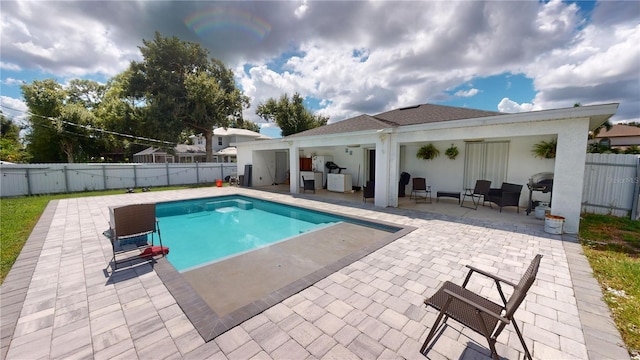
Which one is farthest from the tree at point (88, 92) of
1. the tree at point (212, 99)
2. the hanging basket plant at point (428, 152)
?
the hanging basket plant at point (428, 152)

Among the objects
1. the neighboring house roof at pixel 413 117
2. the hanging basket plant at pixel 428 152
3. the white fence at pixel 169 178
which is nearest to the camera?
the white fence at pixel 169 178

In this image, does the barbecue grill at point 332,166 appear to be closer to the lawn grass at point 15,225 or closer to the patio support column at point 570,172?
the patio support column at point 570,172

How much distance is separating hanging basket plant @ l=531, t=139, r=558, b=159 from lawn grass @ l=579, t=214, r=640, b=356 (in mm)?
2212

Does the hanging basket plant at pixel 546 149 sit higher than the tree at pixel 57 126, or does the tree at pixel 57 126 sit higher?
the tree at pixel 57 126

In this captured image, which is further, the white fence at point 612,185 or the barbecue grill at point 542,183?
the barbecue grill at point 542,183

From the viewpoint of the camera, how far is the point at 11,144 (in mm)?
30109

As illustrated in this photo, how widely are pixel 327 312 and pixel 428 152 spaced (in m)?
9.62

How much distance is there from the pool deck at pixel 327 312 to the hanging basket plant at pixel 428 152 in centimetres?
606

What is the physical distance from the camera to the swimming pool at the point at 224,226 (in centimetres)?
575

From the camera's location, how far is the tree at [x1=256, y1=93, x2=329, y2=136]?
1082 inches

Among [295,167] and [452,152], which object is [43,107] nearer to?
[295,167]

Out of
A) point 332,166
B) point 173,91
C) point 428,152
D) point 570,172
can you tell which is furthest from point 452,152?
point 173,91

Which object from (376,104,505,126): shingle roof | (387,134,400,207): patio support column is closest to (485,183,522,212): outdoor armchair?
(376,104,505,126): shingle roof

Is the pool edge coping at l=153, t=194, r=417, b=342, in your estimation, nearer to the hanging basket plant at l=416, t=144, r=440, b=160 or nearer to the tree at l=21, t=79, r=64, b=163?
the hanging basket plant at l=416, t=144, r=440, b=160
